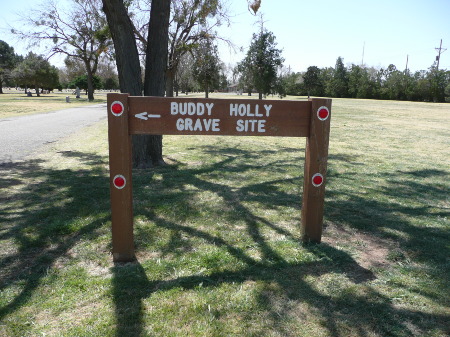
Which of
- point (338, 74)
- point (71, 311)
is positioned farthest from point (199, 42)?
point (338, 74)

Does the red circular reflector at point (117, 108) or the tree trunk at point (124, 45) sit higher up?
the tree trunk at point (124, 45)

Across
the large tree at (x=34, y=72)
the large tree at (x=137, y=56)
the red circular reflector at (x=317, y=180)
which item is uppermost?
the large tree at (x=34, y=72)

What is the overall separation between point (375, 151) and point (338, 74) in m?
64.7

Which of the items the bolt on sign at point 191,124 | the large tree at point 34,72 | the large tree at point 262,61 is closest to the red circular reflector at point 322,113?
the bolt on sign at point 191,124

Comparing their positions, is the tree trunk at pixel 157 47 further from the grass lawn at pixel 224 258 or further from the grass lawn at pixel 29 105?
the grass lawn at pixel 29 105

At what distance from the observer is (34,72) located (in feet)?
156

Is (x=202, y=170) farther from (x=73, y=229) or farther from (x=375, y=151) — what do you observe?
(x=375, y=151)

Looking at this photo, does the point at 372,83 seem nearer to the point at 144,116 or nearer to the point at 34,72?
the point at 34,72

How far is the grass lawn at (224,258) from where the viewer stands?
7.93 ft

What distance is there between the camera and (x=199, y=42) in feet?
64.1

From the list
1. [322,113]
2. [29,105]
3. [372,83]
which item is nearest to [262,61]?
[29,105]

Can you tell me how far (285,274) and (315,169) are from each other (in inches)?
39.7

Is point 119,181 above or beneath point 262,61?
beneath

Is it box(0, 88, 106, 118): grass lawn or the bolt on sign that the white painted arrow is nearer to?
the bolt on sign
